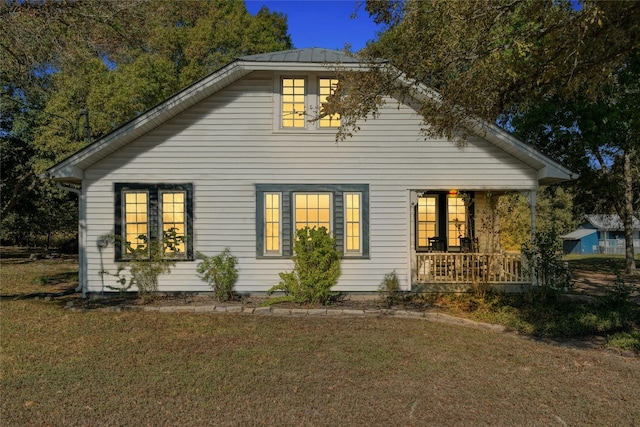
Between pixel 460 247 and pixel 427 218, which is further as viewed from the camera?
pixel 427 218

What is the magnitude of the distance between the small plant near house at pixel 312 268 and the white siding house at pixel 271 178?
0.60 m

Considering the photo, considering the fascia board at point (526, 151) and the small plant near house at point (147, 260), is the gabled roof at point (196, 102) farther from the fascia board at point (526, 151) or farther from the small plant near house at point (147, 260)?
the small plant near house at point (147, 260)

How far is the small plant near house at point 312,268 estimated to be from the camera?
9500 mm

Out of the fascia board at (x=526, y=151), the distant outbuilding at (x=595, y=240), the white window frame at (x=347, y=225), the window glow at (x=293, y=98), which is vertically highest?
the window glow at (x=293, y=98)

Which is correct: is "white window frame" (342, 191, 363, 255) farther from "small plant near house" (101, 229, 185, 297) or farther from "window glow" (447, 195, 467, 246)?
"window glow" (447, 195, 467, 246)

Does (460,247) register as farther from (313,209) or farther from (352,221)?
(313,209)

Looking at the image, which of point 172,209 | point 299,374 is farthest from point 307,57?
point 299,374

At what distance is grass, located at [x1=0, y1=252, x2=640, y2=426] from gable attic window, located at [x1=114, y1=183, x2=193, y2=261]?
7.85ft

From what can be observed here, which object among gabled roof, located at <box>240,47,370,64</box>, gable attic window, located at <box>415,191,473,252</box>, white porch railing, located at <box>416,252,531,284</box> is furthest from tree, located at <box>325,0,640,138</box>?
gable attic window, located at <box>415,191,473,252</box>

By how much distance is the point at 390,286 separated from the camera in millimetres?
10195

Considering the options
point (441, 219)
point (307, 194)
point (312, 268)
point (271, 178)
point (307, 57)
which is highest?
point (307, 57)

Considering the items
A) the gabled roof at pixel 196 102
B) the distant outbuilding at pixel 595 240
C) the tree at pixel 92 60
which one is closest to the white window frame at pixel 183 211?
the gabled roof at pixel 196 102

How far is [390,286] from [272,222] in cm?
307

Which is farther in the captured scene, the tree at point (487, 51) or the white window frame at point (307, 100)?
the white window frame at point (307, 100)
